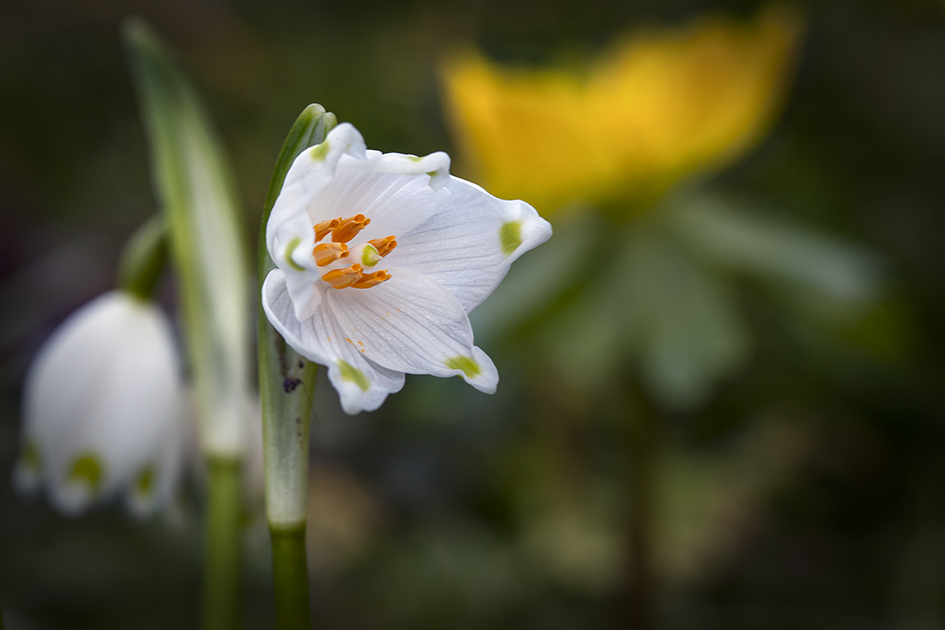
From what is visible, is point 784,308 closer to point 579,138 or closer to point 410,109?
point 579,138

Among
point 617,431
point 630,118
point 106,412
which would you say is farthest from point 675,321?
point 106,412

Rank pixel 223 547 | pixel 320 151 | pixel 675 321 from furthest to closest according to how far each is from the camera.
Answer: pixel 675 321 < pixel 223 547 < pixel 320 151

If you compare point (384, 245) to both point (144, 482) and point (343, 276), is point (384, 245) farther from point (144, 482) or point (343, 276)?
point (144, 482)

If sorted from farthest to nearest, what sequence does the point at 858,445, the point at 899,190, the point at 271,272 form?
the point at 899,190 → the point at 858,445 → the point at 271,272

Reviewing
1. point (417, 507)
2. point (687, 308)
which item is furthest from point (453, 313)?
point (417, 507)

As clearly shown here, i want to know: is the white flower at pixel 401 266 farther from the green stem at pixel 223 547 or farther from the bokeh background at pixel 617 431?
the bokeh background at pixel 617 431

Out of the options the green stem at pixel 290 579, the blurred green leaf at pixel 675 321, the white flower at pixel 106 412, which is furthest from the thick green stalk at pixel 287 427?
the blurred green leaf at pixel 675 321

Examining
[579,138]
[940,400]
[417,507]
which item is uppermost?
[579,138]

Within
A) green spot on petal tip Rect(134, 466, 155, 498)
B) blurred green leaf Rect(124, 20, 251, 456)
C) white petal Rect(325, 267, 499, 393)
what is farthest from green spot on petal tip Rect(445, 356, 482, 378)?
green spot on petal tip Rect(134, 466, 155, 498)
